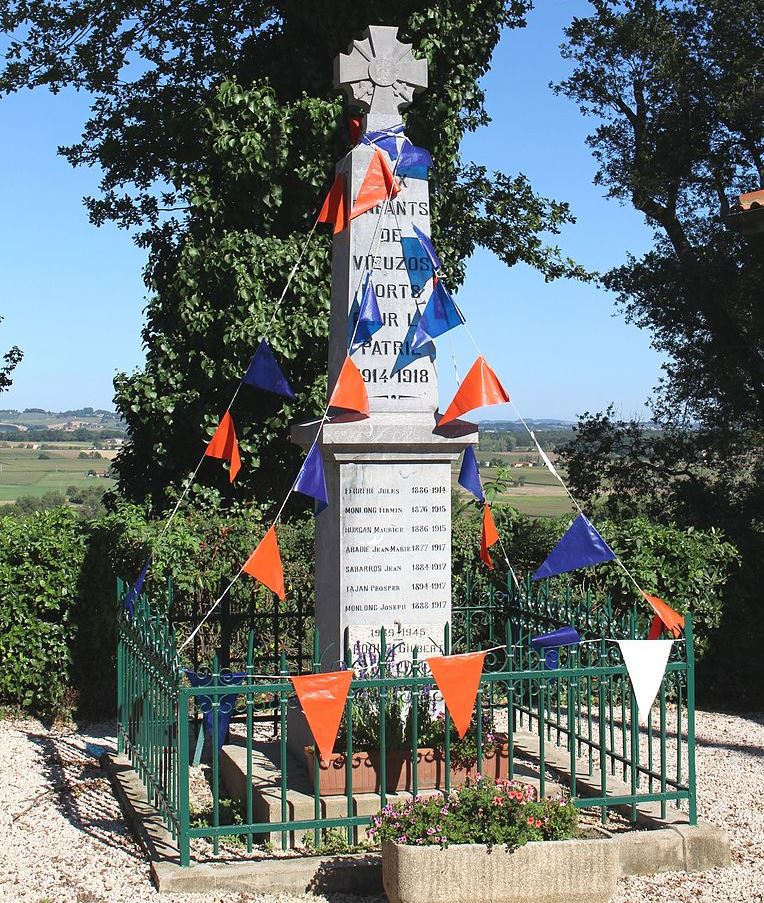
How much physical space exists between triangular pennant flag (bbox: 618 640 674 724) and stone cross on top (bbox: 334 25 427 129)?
4.00 meters

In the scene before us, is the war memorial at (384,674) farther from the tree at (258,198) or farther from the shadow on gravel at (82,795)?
the tree at (258,198)

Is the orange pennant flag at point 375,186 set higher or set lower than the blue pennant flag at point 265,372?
higher

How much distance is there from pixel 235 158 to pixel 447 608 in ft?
24.8

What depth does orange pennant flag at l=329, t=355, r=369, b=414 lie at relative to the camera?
7.29 m

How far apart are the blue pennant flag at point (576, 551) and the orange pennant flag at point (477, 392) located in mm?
987

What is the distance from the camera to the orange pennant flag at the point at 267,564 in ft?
23.5

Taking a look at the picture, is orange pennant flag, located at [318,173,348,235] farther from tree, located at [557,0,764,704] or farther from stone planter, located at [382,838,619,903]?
tree, located at [557,0,764,704]

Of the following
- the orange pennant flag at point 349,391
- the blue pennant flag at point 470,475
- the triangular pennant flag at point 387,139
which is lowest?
the blue pennant flag at point 470,475

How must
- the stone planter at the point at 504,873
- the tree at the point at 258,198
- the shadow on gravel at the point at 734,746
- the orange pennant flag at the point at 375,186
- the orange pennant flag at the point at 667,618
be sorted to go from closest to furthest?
the stone planter at the point at 504,873 < the orange pennant flag at the point at 667,618 < the orange pennant flag at the point at 375,186 < the shadow on gravel at the point at 734,746 < the tree at the point at 258,198

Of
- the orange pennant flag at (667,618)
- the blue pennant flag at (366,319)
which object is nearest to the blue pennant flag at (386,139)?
the blue pennant flag at (366,319)

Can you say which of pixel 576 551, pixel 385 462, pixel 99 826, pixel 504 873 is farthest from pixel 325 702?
pixel 99 826

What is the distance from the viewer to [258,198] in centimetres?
1367

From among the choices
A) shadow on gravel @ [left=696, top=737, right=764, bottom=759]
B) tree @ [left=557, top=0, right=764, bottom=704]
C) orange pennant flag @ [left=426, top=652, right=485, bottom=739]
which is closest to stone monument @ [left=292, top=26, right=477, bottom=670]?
orange pennant flag @ [left=426, top=652, right=485, bottom=739]

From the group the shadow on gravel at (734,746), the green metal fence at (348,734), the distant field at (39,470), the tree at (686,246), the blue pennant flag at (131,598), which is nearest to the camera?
the green metal fence at (348,734)
